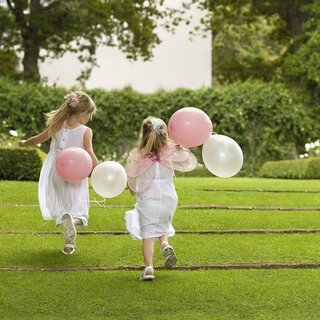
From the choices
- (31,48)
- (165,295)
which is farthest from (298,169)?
(31,48)

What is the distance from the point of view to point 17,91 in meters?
23.3

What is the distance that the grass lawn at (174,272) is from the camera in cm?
669

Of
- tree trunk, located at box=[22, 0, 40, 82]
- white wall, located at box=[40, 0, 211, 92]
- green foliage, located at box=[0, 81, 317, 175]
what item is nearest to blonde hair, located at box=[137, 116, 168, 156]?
green foliage, located at box=[0, 81, 317, 175]

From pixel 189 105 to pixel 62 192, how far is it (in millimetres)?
14997

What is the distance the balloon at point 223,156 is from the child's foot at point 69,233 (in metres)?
1.47

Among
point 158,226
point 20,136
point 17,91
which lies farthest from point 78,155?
point 17,91

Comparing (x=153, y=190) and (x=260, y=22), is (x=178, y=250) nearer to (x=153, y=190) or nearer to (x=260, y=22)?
(x=153, y=190)

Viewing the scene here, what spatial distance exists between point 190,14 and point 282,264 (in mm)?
25952

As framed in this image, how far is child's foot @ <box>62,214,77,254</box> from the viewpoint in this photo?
27.7 ft

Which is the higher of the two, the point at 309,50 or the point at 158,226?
the point at 309,50

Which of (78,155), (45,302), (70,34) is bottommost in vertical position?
(45,302)

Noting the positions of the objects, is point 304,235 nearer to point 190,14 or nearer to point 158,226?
point 158,226

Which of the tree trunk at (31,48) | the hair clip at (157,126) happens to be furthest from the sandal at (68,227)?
the tree trunk at (31,48)

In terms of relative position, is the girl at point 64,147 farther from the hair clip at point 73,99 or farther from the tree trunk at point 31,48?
the tree trunk at point 31,48
